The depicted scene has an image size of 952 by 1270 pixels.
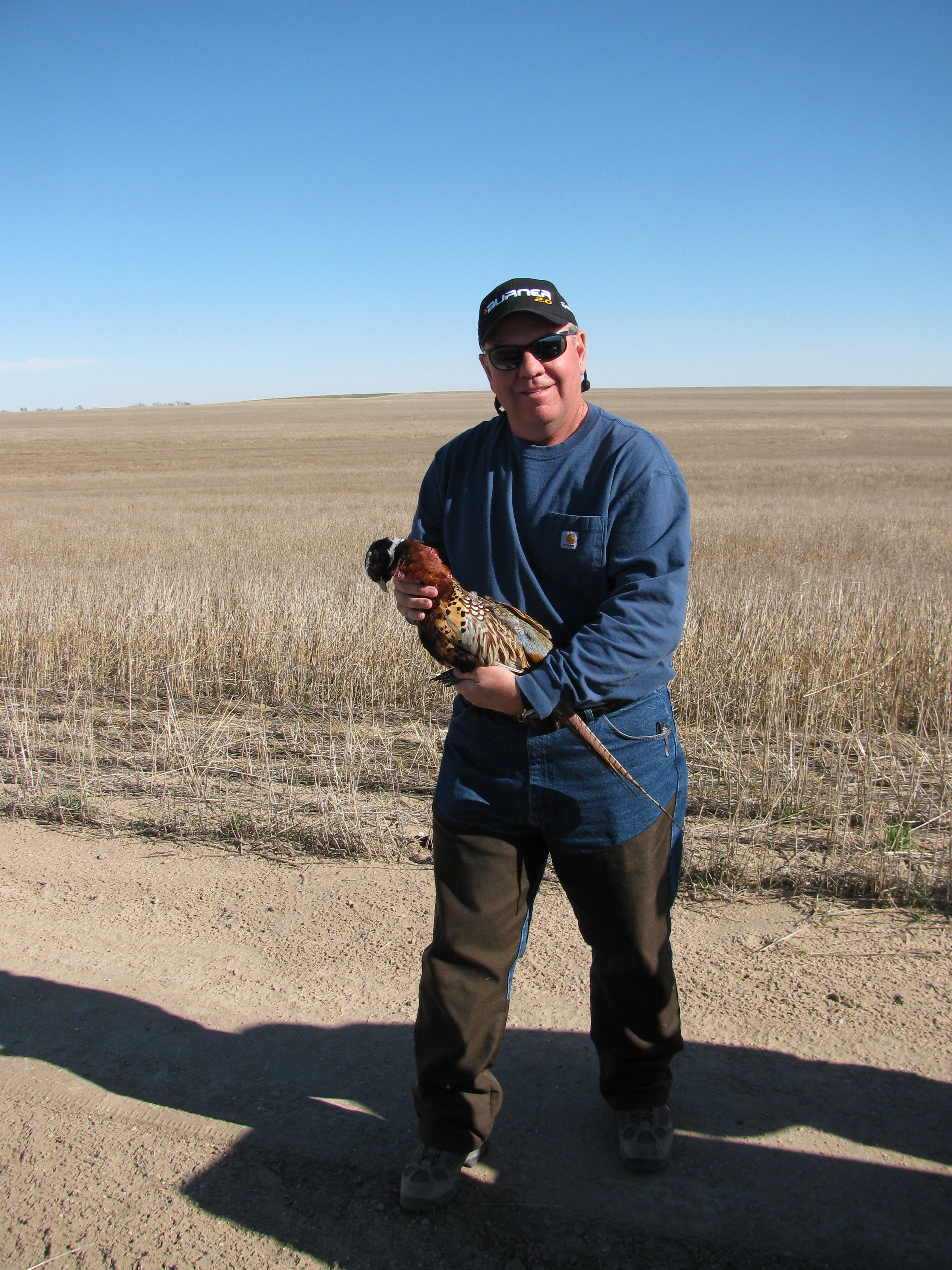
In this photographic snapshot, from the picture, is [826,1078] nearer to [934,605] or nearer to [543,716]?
[543,716]

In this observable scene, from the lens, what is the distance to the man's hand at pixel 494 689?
7.06ft

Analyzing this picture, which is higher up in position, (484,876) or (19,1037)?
(484,876)

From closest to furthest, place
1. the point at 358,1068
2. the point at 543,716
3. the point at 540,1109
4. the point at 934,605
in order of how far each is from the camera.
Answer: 1. the point at 543,716
2. the point at 540,1109
3. the point at 358,1068
4. the point at 934,605

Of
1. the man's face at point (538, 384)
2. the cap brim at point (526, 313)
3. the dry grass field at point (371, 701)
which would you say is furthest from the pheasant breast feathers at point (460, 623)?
the dry grass field at point (371, 701)

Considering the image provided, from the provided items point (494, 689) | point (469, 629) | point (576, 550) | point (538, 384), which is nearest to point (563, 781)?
point (494, 689)

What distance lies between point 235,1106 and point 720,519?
54.6 feet

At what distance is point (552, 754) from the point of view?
7.61 feet

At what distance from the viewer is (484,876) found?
237 cm

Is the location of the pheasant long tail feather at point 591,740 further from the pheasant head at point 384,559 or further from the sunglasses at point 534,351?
the sunglasses at point 534,351

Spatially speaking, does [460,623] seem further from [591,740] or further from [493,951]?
[493,951]

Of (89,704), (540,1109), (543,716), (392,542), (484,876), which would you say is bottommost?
(540,1109)

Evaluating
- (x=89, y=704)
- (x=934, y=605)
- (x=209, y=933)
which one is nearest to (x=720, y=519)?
(x=934, y=605)

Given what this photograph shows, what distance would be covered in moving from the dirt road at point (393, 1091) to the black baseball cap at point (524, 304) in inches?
91.4

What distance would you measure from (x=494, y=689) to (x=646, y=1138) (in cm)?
138
